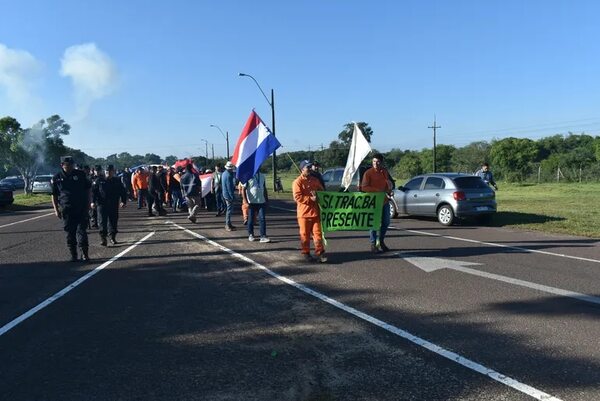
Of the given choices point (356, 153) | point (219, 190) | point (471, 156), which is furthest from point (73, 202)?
point (471, 156)

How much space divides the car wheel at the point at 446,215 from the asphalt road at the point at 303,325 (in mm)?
4718

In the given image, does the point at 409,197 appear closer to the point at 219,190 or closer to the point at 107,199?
the point at 219,190

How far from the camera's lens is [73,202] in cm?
930

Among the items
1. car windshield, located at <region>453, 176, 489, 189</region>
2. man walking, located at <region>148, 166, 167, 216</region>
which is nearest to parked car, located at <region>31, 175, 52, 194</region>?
man walking, located at <region>148, 166, 167, 216</region>

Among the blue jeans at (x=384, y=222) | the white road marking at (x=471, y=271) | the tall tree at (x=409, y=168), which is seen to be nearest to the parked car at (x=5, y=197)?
the blue jeans at (x=384, y=222)

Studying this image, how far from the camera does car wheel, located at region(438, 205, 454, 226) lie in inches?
583

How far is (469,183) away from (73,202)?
1079 centimetres

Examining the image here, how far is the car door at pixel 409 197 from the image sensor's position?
53.5 feet

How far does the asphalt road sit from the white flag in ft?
4.91

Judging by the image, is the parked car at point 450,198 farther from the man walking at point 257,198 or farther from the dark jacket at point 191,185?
the dark jacket at point 191,185

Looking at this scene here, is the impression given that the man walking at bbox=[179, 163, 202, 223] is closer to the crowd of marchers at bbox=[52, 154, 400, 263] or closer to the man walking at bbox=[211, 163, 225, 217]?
the crowd of marchers at bbox=[52, 154, 400, 263]

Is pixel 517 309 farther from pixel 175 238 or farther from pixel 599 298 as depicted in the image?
pixel 175 238

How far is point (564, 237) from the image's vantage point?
469 inches

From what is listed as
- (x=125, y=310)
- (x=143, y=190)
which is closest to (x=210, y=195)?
(x=143, y=190)
